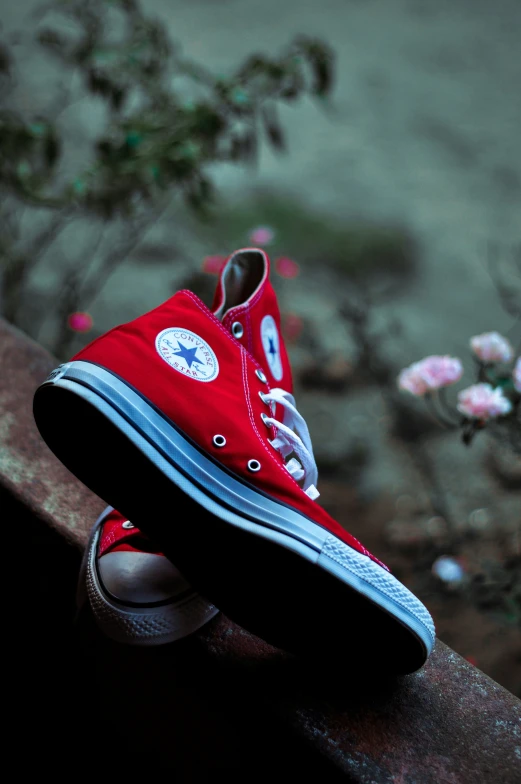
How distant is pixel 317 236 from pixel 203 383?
7.27ft

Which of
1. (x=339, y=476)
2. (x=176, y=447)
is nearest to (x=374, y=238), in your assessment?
(x=339, y=476)

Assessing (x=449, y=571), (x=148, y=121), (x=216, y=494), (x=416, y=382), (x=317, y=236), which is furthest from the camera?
(x=317, y=236)

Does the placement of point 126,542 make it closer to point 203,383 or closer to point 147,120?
point 203,383

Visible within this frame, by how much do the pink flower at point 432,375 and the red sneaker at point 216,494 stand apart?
0.55m

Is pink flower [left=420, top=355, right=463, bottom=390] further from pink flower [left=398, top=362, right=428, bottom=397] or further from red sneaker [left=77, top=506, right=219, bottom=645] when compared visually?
red sneaker [left=77, top=506, right=219, bottom=645]

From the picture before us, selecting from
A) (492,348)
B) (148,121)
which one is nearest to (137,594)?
(492,348)

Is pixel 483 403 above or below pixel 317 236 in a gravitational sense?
above

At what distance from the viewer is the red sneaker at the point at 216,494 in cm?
76

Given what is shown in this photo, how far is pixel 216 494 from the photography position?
771mm

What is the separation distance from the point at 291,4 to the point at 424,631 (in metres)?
4.43

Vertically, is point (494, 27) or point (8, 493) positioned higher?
point (8, 493)

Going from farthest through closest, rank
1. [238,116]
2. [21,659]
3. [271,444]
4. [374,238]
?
[374,238]
[238,116]
[21,659]
[271,444]

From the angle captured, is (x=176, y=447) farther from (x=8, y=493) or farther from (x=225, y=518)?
(x=8, y=493)

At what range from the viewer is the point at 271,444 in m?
0.88
